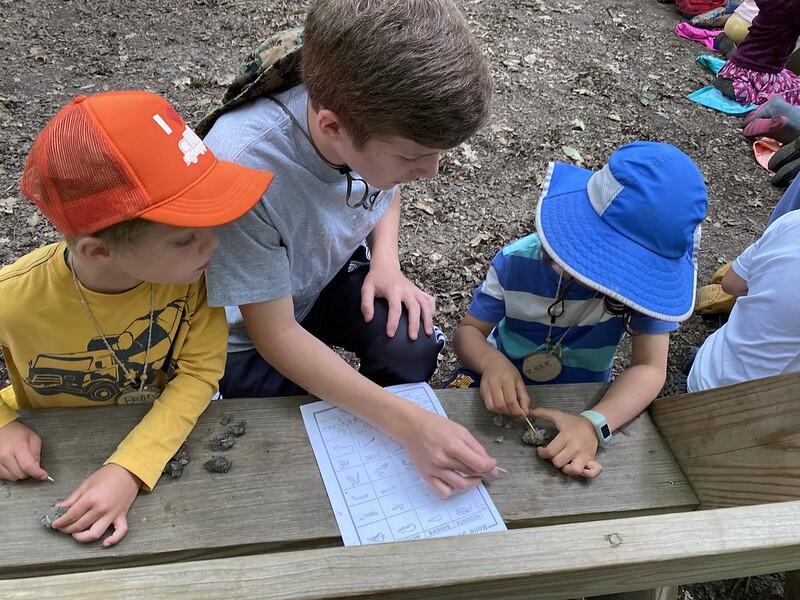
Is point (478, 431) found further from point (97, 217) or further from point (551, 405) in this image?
point (97, 217)

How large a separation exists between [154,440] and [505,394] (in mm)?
797

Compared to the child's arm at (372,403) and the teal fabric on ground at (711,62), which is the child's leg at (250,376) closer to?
the child's arm at (372,403)

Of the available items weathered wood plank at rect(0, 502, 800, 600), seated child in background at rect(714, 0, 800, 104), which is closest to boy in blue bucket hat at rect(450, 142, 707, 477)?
weathered wood plank at rect(0, 502, 800, 600)

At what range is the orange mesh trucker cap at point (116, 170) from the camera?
3.31ft

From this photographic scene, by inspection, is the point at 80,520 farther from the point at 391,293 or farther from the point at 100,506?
the point at 391,293

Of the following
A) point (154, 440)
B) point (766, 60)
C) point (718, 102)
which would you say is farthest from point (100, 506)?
point (766, 60)

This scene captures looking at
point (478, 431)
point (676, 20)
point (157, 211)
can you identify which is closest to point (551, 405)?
point (478, 431)

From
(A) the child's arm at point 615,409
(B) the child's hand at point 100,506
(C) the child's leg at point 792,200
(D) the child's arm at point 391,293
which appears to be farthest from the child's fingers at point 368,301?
(C) the child's leg at point 792,200

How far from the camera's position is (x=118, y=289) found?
1300mm

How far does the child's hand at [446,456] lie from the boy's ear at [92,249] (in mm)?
701

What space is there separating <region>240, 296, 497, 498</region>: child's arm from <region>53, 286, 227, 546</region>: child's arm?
110 mm

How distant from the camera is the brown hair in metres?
1.16

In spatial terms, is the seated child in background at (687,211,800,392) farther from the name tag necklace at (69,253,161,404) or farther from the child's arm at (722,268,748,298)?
the name tag necklace at (69,253,161,404)

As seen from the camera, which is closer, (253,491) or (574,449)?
(253,491)
